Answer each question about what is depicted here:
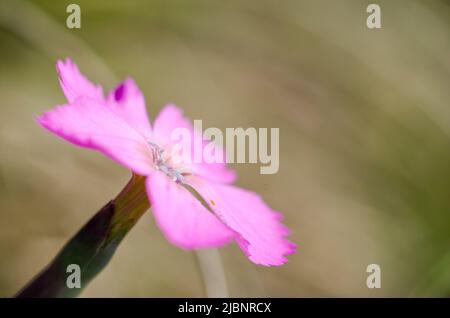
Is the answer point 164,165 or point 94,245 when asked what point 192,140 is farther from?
point 94,245

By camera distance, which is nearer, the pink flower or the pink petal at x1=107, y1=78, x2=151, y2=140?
the pink flower

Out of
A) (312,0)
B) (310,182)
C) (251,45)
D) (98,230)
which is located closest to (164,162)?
(98,230)

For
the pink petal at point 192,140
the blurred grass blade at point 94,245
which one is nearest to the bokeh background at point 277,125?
the pink petal at point 192,140

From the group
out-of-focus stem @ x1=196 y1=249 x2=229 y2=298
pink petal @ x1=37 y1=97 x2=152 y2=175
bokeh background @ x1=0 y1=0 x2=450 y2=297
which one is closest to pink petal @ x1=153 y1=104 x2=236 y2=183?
pink petal @ x1=37 y1=97 x2=152 y2=175

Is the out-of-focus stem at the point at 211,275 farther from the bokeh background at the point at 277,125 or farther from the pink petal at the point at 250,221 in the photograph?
the pink petal at the point at 250,221

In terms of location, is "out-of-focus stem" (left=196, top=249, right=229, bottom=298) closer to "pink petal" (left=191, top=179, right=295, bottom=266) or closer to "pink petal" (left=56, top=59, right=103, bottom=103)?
"pink petal" (left=191, top=179, right=295, bottom=266)

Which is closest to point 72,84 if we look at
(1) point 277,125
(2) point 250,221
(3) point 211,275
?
(2) point 250,221

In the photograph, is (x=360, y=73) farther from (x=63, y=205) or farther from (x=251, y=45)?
(x=63, y=205)
